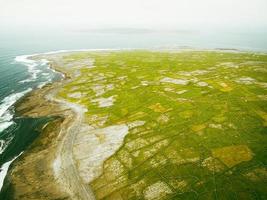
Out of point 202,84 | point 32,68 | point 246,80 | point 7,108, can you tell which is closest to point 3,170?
point 7,108

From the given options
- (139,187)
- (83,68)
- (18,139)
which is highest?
(139,187)

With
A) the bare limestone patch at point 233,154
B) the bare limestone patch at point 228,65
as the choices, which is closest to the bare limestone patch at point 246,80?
the bare limestone patch at point 228,65

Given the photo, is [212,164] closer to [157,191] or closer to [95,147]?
[157,191]

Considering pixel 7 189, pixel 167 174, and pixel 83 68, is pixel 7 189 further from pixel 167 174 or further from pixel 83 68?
pixel 83 68

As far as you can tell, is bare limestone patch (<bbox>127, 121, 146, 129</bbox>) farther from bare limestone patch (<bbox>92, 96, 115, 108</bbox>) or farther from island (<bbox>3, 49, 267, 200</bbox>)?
bare limestone patch (<bbox>92, 96, 115, 108</bbox>)

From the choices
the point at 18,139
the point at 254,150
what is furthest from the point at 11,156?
the point at 254,150
